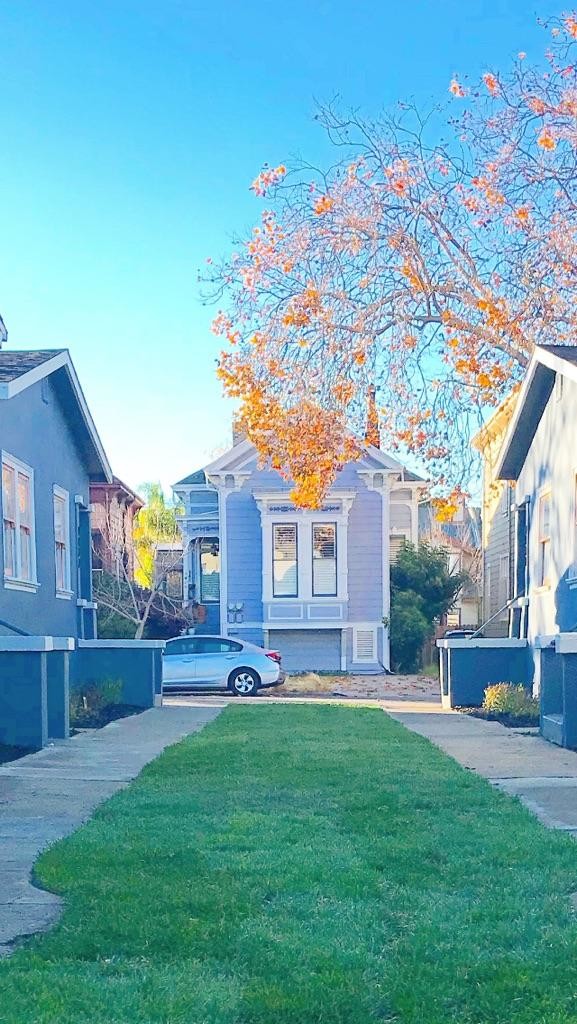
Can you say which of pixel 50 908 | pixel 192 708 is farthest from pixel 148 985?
pixel 192 708

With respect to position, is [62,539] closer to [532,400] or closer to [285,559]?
[532,400]

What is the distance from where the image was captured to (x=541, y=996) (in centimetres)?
403

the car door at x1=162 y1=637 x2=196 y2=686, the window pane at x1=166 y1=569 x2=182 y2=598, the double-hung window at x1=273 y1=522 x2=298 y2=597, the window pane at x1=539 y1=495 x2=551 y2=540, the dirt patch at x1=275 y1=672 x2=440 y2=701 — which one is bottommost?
the dirt patch at x1=275 y1=672 x2=440 y2=701

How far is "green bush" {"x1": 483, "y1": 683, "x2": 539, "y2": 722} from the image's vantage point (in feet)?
49.6

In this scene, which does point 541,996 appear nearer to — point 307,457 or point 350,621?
point 307,457

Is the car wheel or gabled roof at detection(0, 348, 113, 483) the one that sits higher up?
gabled roof at detection(0, 348, 113, 483)

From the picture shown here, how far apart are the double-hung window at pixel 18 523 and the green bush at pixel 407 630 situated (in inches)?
635

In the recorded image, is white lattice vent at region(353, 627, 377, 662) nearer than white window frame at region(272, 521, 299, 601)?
No

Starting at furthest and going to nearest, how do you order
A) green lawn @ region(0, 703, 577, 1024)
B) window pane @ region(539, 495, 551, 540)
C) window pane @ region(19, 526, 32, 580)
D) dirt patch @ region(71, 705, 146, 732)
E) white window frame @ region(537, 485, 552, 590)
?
window pane @ region(539, 495, 551, 540)
white window frame @ region(537, 485, 552, 590)
window pane @ region(19, 526, 32, 580)
dirt patch @ region(71, 705, 146, 732)
green lawn @ region(0, 703, 577, 1024)

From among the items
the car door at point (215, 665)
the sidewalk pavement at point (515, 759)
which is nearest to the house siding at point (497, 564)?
the car door at point (215, 665)

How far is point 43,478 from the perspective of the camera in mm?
16016

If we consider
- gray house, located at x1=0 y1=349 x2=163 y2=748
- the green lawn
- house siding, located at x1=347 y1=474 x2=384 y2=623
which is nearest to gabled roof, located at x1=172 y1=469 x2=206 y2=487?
house siding, located at x1=347 y1=474 x2=384 y2=623

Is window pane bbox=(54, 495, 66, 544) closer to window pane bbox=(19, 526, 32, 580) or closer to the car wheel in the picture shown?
window pane bbox=(19, 526, 32, 580)

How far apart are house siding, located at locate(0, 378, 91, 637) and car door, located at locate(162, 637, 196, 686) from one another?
18.2ft
